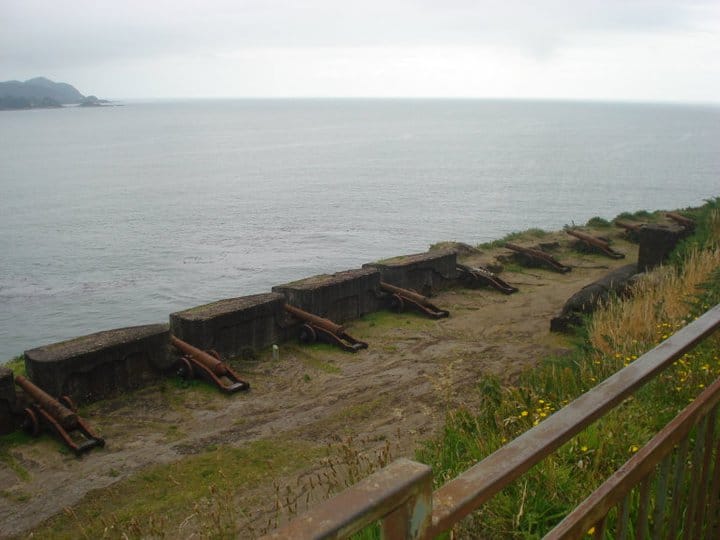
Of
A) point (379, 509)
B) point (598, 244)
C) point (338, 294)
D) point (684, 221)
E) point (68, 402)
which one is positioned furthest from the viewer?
point (598, 244)

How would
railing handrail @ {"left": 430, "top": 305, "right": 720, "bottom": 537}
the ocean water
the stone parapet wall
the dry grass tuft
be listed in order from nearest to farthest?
railing handrail @ {"left": 430, "top": 305, "right": 720, "bottom": 537} < the dry grass tuft < the stone parapet wall < the ocean water

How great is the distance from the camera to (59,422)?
22.4 ft

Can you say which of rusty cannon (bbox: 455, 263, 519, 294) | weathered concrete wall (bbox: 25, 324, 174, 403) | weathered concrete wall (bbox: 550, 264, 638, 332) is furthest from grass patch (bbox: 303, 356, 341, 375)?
rusty cannon (bbox: 455, 263, 519, 294)

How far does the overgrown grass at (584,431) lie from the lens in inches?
137

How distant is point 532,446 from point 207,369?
7.13 meters

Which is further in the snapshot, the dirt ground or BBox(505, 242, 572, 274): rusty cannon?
BBox(505, 242, 572, 274): rusty cannon

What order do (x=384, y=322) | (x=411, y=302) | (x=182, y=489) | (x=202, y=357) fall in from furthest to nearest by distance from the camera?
(x=411, y=302) → (x=384, y=322) → (x=202, y=357) → (x=182, y=489)

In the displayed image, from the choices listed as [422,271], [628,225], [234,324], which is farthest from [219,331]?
[628,225]

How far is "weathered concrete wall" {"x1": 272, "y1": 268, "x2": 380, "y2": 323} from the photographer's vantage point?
10.2 meters

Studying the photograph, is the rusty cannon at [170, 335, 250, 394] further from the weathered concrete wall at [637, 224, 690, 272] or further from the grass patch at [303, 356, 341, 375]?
the weathered concrete wall at [637, 224, 690, 272]

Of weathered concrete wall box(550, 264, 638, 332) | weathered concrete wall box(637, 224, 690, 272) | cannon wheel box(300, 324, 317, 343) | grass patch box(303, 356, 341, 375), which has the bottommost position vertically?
grass patch box(303, 356, 341, 375)

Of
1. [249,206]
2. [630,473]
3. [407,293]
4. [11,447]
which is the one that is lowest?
[249,206]

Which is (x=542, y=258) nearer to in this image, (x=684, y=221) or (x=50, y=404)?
(x=684, y=221)

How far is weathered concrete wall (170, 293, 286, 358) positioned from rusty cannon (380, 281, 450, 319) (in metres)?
2.10
